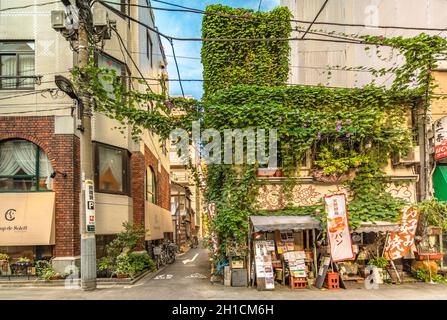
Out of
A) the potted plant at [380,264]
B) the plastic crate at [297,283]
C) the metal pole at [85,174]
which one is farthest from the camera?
the potted plant at [380,264]

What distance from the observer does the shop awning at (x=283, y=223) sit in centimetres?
1186

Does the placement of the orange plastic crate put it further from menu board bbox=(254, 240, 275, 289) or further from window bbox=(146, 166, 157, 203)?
window bbox=(146, 166, 157, 203)

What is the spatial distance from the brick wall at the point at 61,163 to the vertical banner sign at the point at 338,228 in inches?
365

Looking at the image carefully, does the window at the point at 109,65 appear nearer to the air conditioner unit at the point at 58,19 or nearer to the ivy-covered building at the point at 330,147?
the air conditioner unit at the point at 58,19

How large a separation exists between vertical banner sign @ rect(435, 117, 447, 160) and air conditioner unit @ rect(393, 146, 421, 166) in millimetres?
659

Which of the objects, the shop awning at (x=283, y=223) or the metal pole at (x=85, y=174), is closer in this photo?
the metal pole at (x=85, y=174)

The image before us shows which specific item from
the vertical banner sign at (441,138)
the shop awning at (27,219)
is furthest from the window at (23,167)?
the vertical banner sign at (441,138)

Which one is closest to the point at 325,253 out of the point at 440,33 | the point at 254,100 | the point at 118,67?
the point at 254,100

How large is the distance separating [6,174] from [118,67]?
6533mm

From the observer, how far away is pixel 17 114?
45.7ft

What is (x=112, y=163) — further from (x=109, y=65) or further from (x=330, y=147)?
(x=330, y=147)

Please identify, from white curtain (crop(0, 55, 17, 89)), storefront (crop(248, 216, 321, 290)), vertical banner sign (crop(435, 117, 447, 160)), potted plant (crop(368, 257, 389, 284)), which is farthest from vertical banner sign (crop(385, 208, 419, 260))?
white curtain (crop(0, 55, 17, 89))

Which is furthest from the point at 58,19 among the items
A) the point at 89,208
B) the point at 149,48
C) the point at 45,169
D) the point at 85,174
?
the point at 149,48

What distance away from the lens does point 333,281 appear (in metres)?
11.8
